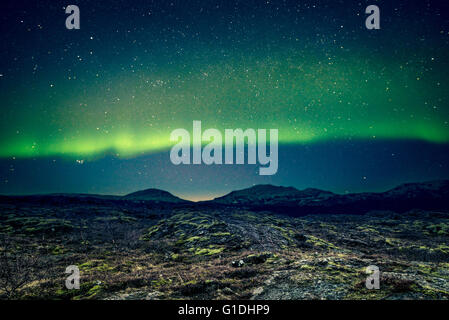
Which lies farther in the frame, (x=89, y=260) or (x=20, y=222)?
(x=20, y=222)

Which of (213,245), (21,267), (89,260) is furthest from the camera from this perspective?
(213,245)

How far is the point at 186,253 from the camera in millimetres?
29000

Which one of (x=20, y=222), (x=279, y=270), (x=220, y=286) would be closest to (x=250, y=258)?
(x=279, y=270)

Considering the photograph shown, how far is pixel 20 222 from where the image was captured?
59250 millimetres

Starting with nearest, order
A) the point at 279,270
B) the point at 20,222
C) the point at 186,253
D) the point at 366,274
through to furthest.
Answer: the point at 366,274 < the point at 279,270 < the point at 186,253 < the point at 20,222
